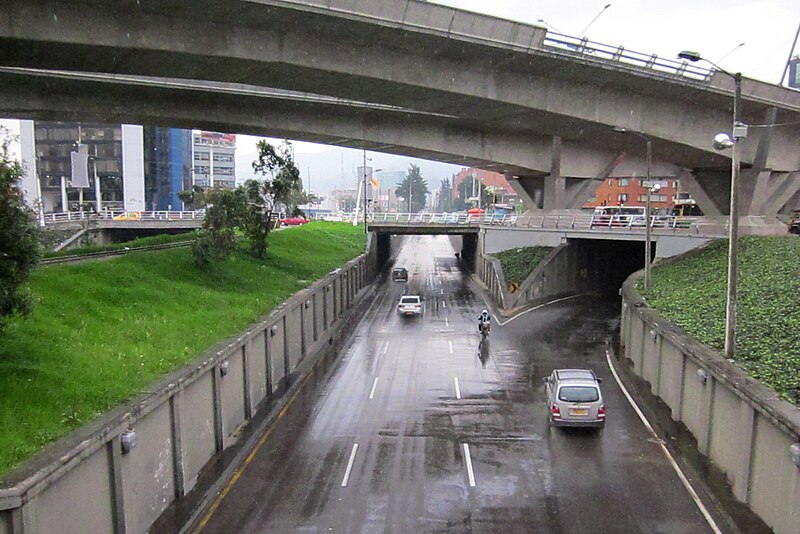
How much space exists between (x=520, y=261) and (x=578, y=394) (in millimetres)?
34208

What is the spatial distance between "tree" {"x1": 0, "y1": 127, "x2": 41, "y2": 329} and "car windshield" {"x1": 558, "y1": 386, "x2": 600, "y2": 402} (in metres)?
15.1

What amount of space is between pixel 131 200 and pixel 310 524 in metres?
105

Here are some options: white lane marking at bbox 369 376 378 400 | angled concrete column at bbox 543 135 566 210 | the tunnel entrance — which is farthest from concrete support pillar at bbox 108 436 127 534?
the tunnel entrance

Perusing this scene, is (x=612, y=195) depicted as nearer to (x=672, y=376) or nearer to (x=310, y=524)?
(x=672, y=376)

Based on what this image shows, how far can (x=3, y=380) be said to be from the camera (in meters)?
12.9

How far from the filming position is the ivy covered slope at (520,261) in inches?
1980

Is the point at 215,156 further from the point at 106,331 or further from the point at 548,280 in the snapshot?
the point at 106,331

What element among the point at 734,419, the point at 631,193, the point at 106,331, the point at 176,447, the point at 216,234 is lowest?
the point at 176,447

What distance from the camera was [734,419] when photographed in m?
15.7

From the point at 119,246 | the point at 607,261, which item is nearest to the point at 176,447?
the point at 119,246

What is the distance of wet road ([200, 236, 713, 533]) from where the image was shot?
1433 centimetres

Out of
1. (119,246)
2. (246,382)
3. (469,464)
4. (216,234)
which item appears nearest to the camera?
(469,464)

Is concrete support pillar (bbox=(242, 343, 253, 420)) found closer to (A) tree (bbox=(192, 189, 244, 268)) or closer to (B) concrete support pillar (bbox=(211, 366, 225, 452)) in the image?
(B) concrete support pillar (bbox=(211, 366, 225, 452))

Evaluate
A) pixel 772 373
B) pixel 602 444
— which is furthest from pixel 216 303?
pixel 772 373
